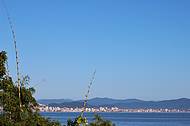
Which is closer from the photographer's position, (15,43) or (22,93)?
(15,43)

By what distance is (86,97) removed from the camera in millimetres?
10914

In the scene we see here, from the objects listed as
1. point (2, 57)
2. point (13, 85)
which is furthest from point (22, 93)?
point (2, 57)

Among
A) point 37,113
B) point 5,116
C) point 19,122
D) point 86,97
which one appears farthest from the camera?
point 37,113

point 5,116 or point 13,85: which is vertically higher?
point 13,85

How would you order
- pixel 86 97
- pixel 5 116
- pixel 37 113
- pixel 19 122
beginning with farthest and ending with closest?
pixel 37 113 < pixel 5 116 < pixel 19 122 < pixel 86 97

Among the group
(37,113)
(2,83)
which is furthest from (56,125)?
(2,83)

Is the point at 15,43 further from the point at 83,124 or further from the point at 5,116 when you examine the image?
the point at 5,116

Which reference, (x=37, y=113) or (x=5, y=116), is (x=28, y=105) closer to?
(x=37, y=113)

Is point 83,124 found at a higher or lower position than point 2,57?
lower

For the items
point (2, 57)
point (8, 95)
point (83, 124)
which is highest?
point (2, 57)

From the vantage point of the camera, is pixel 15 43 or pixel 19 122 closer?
pixel 15 43

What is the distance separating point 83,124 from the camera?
35.9 feet

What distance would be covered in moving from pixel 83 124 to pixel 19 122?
6.69 metres

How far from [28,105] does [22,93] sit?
1363mm
